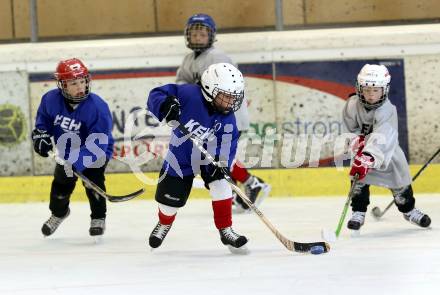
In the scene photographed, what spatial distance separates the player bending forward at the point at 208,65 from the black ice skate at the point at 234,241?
1.49m

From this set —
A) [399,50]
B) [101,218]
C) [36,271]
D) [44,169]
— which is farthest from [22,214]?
[399,50]

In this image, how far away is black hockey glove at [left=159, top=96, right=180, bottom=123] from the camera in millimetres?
4578

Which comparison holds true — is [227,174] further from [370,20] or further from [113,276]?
[370,20]

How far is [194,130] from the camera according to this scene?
4.76 meters

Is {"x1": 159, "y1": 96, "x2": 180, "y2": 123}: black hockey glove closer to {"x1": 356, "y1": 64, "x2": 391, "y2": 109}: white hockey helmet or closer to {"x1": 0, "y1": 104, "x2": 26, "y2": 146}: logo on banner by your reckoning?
{"x1": 356, "y1": 64, "x2": 391, "y2": 109}: white hockey helmet

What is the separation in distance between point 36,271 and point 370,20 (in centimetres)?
346

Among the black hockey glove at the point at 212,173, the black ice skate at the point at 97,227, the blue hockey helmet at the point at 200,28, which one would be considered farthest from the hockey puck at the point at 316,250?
the blue hockey helmet at the point at 200,28

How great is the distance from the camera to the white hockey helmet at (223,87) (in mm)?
4602

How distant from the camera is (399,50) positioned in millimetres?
6820

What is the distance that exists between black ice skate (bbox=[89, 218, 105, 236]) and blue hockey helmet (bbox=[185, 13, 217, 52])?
4.52 ft

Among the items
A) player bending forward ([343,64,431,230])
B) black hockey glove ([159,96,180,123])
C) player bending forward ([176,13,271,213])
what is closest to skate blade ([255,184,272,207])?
player bending forward ([176,13,271,213])

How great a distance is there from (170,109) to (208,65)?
1714 mm

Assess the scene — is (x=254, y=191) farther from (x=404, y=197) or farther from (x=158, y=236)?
(x=158, y=236)

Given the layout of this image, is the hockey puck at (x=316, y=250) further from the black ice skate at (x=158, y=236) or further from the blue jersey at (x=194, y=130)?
the black ice skate at (x=158, y=236)
